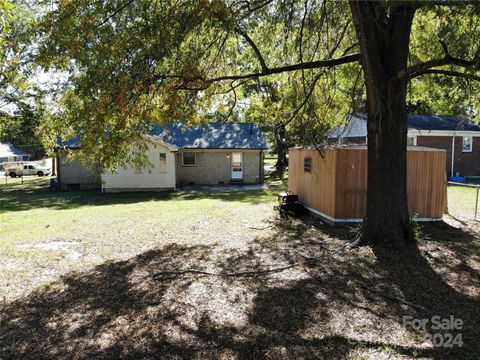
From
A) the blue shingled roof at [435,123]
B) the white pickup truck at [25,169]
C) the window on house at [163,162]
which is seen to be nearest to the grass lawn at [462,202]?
the blue shingled roof at [435,123]

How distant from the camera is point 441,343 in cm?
381

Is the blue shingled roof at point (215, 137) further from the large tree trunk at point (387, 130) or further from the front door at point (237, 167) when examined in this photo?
the large tree trunk at point (387, 130)

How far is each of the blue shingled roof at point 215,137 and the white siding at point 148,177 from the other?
2136mm

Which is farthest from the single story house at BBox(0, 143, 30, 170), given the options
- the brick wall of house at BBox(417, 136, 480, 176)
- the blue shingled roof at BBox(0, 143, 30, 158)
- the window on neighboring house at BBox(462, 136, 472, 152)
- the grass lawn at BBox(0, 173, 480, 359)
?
the window on neighboring house at BBox(462, 136, 472, 152)

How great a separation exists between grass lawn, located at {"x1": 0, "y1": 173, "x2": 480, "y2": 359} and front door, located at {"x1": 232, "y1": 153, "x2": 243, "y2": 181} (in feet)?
45.2

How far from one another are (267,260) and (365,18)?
4852 millimetres

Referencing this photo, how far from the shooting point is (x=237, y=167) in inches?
935

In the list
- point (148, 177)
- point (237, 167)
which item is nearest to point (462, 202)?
point (237, 167)

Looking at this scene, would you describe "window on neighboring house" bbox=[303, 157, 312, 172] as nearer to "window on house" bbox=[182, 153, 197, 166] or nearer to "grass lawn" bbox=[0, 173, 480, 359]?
"grass lawn" bbox=[0, 173, 480, 359]

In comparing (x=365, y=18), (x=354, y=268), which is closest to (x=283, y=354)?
(x=354, y=268)

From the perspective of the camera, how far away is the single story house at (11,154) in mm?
46875

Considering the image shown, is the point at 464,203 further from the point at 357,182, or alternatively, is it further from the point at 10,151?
the point at 10,151

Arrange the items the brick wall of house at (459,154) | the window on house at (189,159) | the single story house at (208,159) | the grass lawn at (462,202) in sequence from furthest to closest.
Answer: the window on house at (189,159) < the brick wall of house at (459,154) < the single story house at (208,159) < the grass lawn at (462,202)

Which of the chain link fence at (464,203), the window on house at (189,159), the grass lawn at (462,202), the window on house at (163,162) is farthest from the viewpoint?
the window on house at (189,159)
